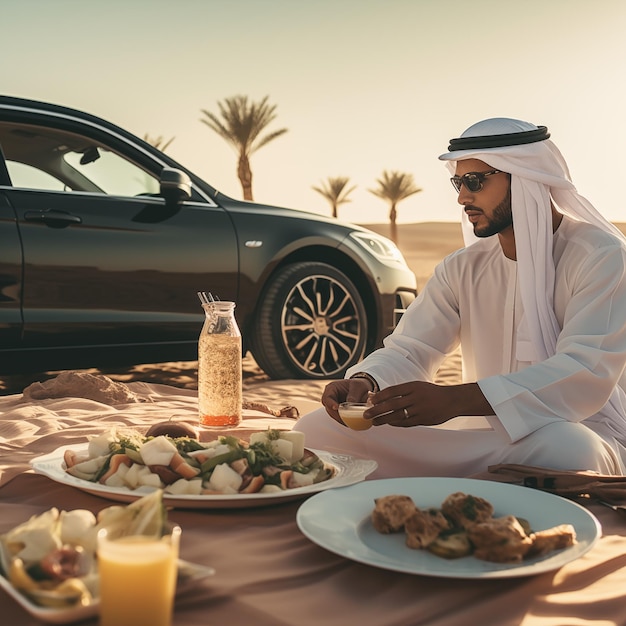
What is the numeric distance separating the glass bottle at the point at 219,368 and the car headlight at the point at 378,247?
3.50 meters

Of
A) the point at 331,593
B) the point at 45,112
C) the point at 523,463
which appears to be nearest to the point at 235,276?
the point at 45,112

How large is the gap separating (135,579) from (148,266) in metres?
4.96

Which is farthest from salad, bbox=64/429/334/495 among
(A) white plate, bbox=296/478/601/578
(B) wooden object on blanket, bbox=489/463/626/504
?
(B) wooden object on blanket, bbox=489/463/626/504

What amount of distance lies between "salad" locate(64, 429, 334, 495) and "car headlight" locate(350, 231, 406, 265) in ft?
15.6

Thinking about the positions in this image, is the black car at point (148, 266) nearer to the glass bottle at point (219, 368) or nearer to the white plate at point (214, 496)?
the glass bottle at point (219, 368)

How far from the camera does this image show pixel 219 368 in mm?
3893

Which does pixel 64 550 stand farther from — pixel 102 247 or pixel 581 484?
pixel 102 247

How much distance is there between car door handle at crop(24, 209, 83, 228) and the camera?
231 inches

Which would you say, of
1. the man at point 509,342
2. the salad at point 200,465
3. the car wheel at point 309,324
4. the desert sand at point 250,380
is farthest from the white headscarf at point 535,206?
the car wheel at point 309,324

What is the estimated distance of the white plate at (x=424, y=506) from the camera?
196cm

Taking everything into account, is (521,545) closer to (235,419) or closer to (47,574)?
(47,574)

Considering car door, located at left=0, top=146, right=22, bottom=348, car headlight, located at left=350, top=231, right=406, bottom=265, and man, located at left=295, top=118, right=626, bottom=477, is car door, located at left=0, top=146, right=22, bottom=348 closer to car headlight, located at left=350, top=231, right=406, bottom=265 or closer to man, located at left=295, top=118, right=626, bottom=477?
car headlight, located at left=350, top=231, right=406, bottom=265

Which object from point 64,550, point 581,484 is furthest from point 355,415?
point 64,550

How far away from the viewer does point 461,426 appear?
3705mm
